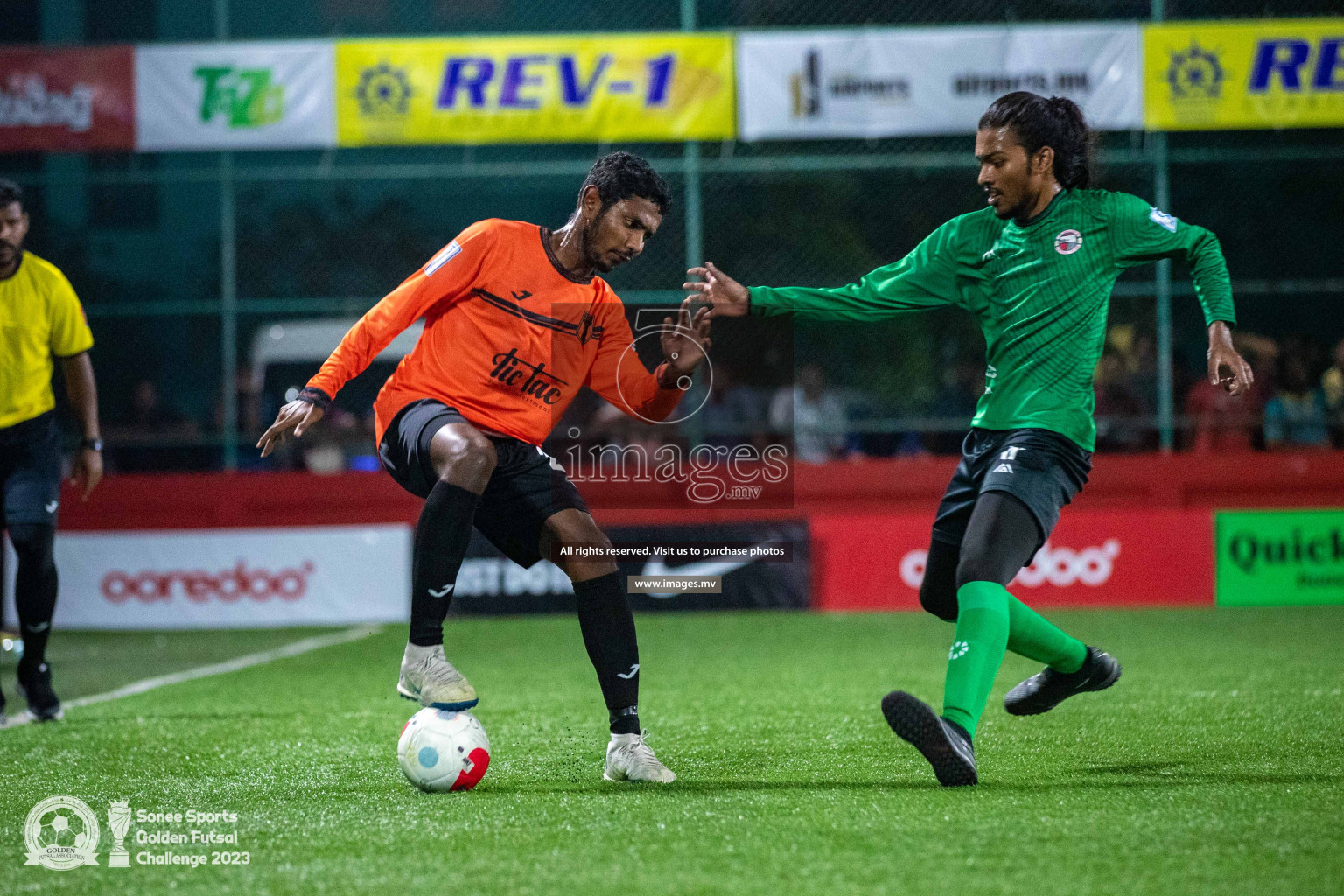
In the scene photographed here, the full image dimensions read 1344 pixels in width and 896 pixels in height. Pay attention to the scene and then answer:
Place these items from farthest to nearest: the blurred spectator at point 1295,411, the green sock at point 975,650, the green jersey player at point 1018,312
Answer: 1. the blurred spectator at point 1295,411
2. the green jersey player at point 1018,312
3. the green sock at point 975,650

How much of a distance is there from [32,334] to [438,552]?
10.4 feet

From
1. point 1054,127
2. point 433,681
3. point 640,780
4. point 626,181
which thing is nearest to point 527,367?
point 626,181

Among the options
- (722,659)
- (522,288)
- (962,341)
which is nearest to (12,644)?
(722,659)

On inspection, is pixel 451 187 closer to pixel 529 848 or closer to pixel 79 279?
pixel 79 279

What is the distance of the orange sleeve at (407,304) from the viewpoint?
175 inches

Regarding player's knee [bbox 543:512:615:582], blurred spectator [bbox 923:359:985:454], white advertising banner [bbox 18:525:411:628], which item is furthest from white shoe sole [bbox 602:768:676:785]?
blurred spectator [bbox 923:359:985:454]

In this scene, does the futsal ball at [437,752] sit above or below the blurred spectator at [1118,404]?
below

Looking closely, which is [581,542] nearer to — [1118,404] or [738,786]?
[738,786]

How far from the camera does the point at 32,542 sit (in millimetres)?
6402

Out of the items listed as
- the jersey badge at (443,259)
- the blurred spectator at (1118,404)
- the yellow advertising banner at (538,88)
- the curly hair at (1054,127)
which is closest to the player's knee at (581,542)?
the jersey badge at (443,259)

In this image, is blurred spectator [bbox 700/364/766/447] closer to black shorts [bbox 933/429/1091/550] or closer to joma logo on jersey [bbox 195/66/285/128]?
joma logo on jersey [bbox 195/66/285/128]

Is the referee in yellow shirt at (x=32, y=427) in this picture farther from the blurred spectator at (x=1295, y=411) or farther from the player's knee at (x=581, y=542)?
the blurred spectator at (x=1295, y=411)

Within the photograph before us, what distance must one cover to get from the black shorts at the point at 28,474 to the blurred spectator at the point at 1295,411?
31.4 feet

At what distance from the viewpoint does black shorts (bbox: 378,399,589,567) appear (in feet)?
14.8
